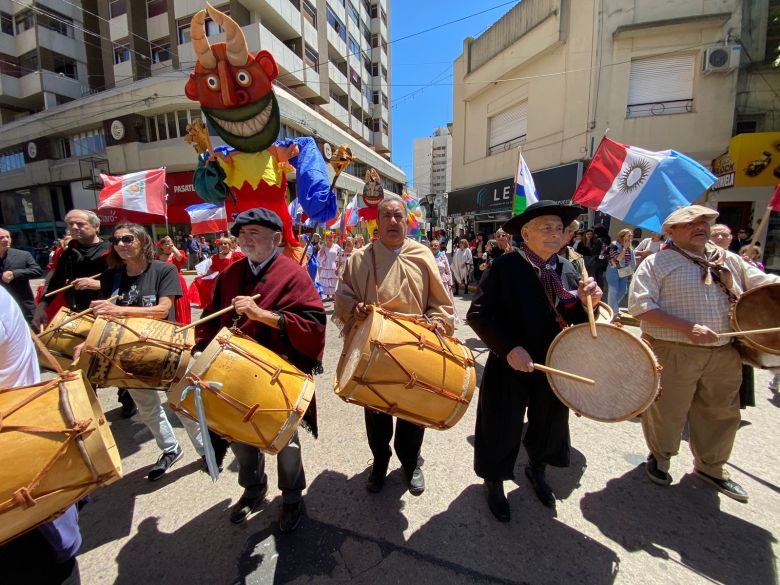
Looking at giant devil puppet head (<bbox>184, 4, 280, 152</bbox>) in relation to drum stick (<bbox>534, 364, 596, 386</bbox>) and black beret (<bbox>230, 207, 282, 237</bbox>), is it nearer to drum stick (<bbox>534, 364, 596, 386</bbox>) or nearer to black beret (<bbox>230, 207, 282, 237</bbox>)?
black beret (<bbox>230, 207, 282, 237</bbox>)

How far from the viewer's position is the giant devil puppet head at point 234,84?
3.52 metres

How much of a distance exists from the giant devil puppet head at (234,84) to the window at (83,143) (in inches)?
966

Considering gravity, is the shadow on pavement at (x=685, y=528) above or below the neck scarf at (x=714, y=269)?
below

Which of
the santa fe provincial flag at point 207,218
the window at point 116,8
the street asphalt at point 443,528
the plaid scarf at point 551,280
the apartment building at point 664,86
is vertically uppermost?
the window at point 116,8

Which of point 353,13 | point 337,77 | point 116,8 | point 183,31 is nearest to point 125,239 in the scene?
point 183,31

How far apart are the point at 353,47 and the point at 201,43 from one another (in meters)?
34.1

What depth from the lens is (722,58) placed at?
9.90m

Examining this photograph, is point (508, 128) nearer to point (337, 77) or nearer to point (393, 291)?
point (393, 291)

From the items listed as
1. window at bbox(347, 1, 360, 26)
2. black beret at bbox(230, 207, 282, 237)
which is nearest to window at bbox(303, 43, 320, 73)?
window at bbox(347, 1, 360, 26)

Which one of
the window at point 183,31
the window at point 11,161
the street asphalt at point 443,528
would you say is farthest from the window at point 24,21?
the street asphalt at point 443,528

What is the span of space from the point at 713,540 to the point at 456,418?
1.66 metres

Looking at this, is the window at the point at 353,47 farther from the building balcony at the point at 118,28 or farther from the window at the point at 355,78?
the building balcony at the point at 118,28

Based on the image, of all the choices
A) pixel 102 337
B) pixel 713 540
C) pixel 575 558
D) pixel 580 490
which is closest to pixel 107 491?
pixel 102 337

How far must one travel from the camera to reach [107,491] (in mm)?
2541
